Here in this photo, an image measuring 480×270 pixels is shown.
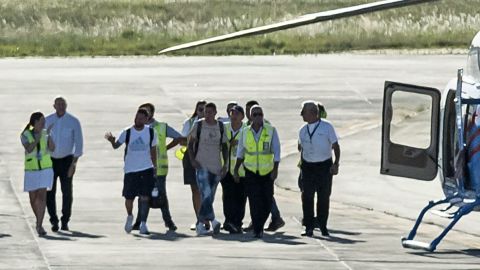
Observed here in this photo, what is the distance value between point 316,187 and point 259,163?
0.74 meters

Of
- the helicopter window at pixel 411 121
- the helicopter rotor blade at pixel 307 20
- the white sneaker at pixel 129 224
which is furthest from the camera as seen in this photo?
the helicopter window at pixel 411 121

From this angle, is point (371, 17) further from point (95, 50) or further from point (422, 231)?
point (422, 231)

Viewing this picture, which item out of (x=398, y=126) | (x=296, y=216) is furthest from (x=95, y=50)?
(x=296, y=216)

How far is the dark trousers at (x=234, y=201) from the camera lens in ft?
63.6

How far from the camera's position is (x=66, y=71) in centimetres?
4384

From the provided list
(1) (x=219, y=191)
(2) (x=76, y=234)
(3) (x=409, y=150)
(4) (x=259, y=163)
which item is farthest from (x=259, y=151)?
(1) (x=219, y=191)

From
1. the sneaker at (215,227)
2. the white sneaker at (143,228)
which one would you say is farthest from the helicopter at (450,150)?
the white sneaker at (143,228)

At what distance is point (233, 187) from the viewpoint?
19.5m

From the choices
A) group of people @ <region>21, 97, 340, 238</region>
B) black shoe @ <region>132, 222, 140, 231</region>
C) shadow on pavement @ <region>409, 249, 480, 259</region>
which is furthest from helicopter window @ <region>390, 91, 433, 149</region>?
shadow on pavement @ <region>409, 249, 480, 259</region>

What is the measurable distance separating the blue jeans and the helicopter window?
9244mm

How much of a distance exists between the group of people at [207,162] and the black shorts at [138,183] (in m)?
0.01

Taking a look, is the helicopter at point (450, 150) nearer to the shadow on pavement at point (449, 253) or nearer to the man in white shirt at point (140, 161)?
the shadow on pavement at point (449, 253)

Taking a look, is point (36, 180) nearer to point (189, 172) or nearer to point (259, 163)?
point (189, 172)

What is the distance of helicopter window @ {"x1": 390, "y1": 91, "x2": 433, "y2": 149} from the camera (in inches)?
1194
